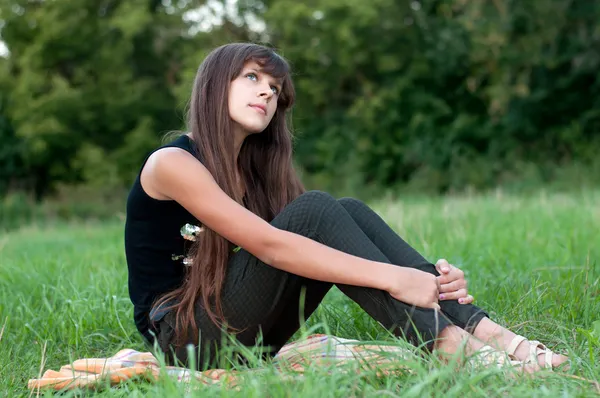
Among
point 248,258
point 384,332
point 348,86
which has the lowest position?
point 384,332

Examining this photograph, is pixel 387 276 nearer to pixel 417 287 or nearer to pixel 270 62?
pixel 417 287

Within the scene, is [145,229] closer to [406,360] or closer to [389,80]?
[406,360]

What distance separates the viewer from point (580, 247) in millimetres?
4293

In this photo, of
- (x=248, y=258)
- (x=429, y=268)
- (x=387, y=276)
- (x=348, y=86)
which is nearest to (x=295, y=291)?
(x=248, y=258)

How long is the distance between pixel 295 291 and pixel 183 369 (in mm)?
445

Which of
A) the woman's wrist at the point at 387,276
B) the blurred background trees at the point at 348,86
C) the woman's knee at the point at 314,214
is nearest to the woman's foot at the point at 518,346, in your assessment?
the woman's wrist at the point at 387,276

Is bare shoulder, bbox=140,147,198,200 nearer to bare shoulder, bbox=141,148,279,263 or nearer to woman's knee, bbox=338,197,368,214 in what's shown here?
bare shoulder, bbox=141,148,279,263

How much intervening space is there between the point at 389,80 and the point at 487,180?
3785 millimetres

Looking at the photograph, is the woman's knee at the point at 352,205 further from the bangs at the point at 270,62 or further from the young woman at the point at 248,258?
the bangs at the point at 270,62

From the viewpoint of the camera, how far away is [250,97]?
2.70 metres

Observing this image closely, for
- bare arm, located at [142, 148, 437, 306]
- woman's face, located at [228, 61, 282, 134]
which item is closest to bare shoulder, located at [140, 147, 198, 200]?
bare arm, located at [142, 148, 437, 306]

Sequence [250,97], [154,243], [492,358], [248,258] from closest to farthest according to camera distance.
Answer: [492,358] → [248,258] → [154,243] → [250,97]

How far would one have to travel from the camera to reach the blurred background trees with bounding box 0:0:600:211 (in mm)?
15492

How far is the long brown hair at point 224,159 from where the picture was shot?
2461mm
